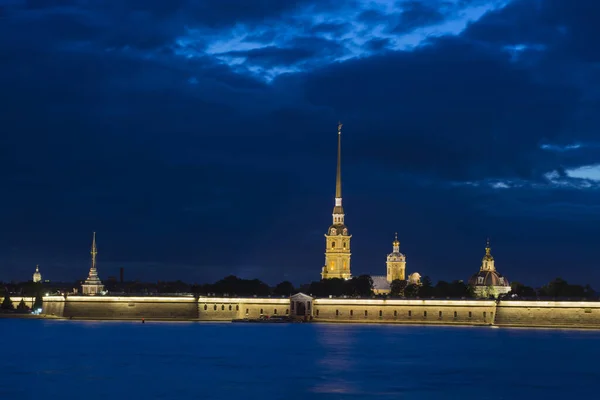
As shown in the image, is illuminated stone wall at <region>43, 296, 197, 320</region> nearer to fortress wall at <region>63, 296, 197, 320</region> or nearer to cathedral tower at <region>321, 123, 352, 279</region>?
fortress wall at <region>63, 296, 197, 320</region>

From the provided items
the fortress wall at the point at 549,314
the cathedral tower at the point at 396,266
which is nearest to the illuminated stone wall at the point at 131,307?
the fortress wall at the point at 549,314

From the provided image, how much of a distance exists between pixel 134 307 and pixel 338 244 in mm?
44700

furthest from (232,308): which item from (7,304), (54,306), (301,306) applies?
(7,304)

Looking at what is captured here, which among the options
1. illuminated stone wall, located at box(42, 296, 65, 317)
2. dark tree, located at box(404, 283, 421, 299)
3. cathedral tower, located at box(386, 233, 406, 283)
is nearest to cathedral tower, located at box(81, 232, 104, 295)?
illuminated stone wall, located at box(42, 296, 65, 317)

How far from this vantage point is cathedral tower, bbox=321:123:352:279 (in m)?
164

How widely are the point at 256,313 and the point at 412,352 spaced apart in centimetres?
5014

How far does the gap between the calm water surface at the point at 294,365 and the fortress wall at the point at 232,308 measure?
82.5 ft

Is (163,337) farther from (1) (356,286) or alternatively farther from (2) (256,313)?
(1) (356,286)

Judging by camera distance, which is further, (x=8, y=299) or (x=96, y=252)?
(x=8, y=299)

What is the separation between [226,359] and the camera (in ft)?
232

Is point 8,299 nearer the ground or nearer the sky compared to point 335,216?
nearer the ground

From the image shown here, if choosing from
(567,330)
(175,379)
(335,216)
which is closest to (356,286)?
(335,216)

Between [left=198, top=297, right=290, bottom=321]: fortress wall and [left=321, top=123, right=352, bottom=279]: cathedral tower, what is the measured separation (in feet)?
126

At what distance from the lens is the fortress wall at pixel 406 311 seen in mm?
116625
